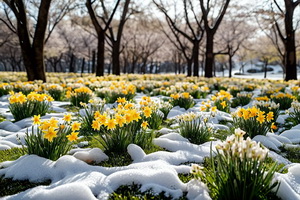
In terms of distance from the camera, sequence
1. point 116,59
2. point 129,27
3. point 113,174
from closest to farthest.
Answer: point 113,174 → point 116,59 → point 129,27

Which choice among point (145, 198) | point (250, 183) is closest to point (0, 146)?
point (145, 198)

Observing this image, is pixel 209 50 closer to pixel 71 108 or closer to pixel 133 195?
pixel 71 108

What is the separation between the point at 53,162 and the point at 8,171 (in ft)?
1.40

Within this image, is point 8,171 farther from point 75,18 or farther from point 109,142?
point 75,18

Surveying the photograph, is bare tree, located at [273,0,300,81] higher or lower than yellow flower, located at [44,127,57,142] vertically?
higher

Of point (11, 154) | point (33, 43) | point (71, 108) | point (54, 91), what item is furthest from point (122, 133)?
point (33, 43)

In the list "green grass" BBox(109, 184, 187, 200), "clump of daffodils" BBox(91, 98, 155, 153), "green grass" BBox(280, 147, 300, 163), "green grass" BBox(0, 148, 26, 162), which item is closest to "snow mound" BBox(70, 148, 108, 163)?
"clump of daffodils" BBox(91, 98, 155, 153)

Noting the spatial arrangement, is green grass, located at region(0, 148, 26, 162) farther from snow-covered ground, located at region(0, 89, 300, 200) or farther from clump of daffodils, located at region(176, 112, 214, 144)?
clump of daffodils, located at region(176, 112, 214, 144)

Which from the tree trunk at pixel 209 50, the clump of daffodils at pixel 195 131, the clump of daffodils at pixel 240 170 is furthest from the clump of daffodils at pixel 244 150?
the tree trunk at pixel 209 50

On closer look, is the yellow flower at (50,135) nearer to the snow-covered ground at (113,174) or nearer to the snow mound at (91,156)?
the snow-covered ground at (113,174)

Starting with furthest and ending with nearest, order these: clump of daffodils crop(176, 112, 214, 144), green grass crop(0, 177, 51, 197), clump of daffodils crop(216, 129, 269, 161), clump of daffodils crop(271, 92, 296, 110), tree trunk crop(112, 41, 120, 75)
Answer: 1. tree trunk crop(112, 41, 120, 75)
2. clump of daffodils crop(271, 92, 296, 110)
3. clump of daffodils crop(176, 112, 214, 144)
4. green grass crop(0, 177, 51, 197)
5. clump of daffodils crop(216, 129, 269, 161)

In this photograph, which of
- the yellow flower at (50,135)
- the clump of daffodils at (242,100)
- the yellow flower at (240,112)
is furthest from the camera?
the clump of daffodils at (242,100)

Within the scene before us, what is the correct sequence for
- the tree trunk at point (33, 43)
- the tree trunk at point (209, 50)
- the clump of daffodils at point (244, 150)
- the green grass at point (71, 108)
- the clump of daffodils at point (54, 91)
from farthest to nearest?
the tree trunk at point (209, 50) → the tree trunk at point (33, 43) → the clump of daffodils at point (54, 91) → the green grass at point (71, 108) → the clump of daffodils at point (244, 150)

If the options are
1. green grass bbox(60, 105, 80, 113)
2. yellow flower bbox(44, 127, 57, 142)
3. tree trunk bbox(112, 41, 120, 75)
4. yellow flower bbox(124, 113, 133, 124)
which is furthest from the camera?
tree trunk bbox(112, 41, 120, 75)
